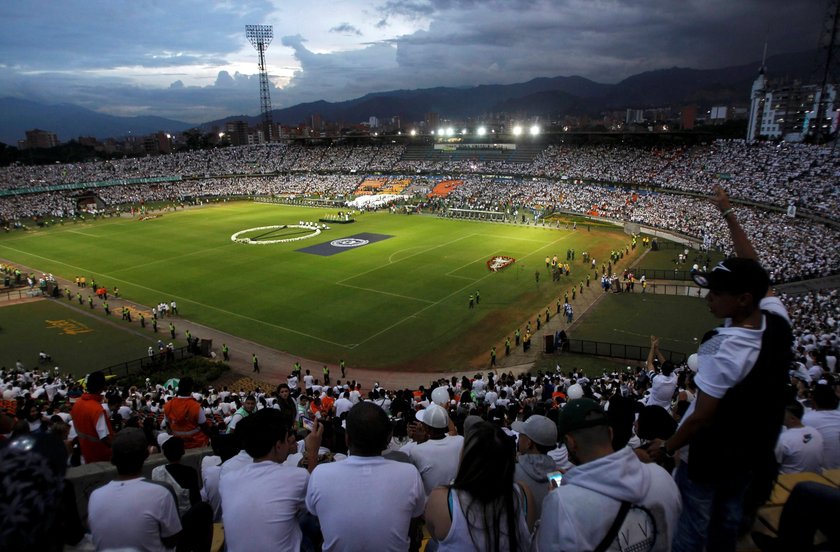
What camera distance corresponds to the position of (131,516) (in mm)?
3938

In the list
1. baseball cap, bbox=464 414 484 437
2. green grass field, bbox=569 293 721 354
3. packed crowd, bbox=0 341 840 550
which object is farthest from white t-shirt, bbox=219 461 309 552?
green grass field, bbox=569 293 721 354

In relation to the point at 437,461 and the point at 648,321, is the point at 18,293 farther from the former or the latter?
the point at 437,461

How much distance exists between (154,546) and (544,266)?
1672 inches

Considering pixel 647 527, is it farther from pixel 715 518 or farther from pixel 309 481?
pixel 309 481

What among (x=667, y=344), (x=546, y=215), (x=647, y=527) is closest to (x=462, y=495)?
(x=647, y=527)

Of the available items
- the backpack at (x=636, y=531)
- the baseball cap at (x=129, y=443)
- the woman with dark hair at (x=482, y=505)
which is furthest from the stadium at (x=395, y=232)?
the backpack at (x=636, y=531)

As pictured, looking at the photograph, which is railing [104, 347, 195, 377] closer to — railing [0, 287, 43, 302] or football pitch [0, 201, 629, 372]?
football pitch [0, 201, 629, 372]

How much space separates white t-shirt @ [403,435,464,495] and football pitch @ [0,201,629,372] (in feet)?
70.2

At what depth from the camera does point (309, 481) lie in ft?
12.8

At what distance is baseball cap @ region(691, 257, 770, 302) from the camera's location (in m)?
3.80

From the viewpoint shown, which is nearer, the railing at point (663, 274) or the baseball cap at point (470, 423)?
the baseball cap at point (470, 423)

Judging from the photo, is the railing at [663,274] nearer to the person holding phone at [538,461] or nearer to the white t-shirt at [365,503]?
the person holding phone at [538,461]

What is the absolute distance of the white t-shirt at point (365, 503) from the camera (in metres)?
3.69

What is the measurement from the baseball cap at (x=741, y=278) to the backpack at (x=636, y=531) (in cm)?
169
